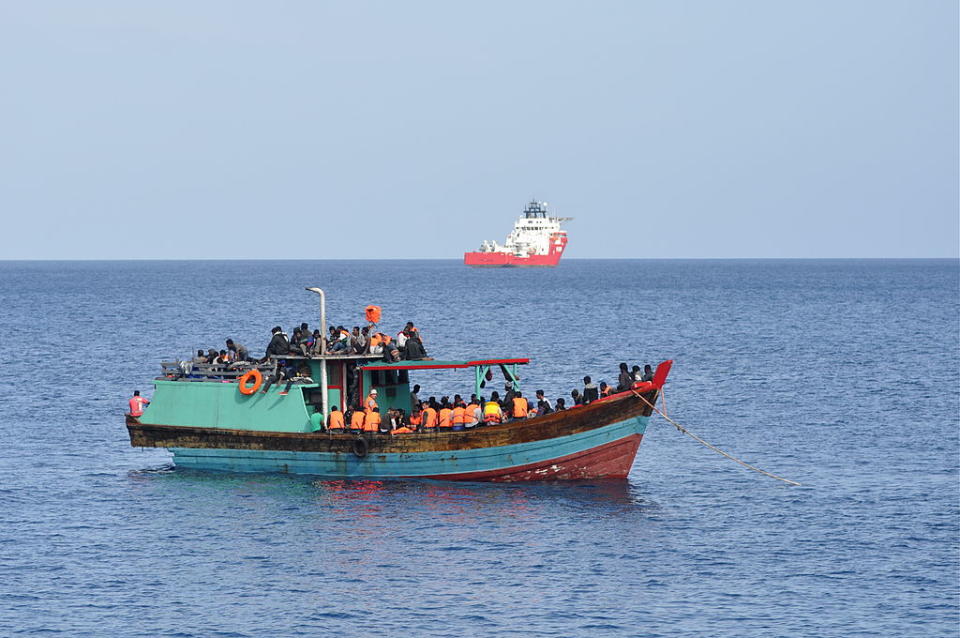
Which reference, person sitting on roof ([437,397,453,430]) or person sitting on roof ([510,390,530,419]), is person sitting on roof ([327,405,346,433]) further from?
person sitting on roof ([510,390,530,419])

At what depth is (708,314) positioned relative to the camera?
129250mm

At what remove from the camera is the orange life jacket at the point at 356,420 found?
3794cm

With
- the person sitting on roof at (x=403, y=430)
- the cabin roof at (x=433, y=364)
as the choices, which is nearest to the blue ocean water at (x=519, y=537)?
the person sitting on roof at (x=403, y=430)

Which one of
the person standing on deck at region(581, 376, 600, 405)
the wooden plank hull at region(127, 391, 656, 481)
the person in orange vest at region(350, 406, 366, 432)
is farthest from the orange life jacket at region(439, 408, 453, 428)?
the person standing on deck at region(581, 376, 600, 405)

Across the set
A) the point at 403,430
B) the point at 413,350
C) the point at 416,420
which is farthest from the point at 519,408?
the point at 413,350

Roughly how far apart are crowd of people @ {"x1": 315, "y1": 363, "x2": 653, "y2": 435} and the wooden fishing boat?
1.00 feet

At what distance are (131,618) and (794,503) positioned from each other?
18743 millimetres

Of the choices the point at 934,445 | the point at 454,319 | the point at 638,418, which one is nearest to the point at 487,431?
the point at 638,418

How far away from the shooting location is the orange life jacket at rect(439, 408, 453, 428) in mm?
37625

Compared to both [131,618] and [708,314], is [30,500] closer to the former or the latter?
[131,618]

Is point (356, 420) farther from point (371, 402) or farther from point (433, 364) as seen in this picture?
point (433, 364)

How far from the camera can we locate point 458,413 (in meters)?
37.6

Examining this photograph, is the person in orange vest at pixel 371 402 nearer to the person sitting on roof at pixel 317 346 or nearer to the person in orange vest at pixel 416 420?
the person in orange vest at pixel 416 420

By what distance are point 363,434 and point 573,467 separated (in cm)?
601
